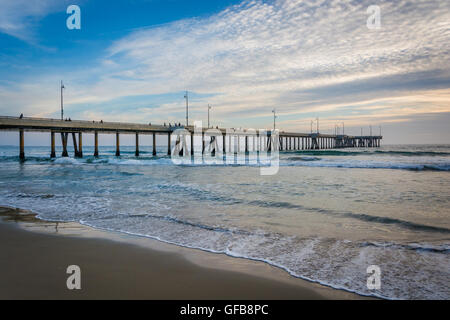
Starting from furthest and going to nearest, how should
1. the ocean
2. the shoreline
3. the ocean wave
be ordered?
the ocean wave, the ocean, the shoreline

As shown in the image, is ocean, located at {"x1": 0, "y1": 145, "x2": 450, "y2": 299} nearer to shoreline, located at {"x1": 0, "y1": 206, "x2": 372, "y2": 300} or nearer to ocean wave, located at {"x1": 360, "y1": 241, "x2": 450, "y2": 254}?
ocean wave, located at {"x1": 360, "y1": 241, "x2": 450, "y2": 254}

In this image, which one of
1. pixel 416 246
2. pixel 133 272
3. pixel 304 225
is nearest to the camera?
pixel 133 272

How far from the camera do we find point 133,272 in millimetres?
3869

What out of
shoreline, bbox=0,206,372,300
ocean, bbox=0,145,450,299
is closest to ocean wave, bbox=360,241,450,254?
ocean, bbox=0,145,450,299

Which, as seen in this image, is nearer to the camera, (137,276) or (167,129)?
(137,276)

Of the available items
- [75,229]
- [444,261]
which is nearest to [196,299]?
[444,261]

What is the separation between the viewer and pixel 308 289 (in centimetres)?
344

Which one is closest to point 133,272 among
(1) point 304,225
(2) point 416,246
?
(1) point 304,225

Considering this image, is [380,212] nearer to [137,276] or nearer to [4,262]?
[137,276]

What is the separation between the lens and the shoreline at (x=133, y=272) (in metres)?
3.28

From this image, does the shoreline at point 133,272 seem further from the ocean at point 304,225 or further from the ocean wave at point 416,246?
the ocean wave at point 416,246

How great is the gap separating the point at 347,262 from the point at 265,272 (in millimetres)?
1296

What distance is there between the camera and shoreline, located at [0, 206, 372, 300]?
3.28 metres

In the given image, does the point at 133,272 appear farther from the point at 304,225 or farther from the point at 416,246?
the point at 416,246
